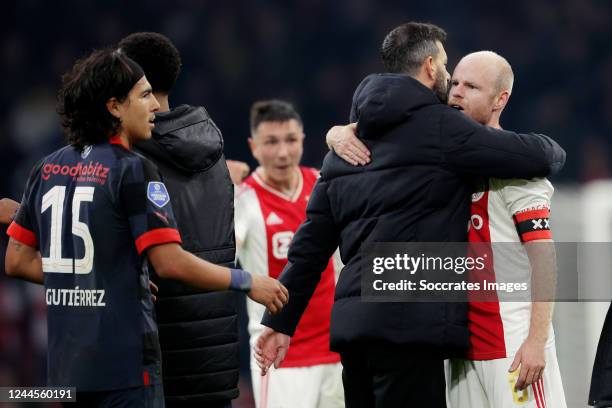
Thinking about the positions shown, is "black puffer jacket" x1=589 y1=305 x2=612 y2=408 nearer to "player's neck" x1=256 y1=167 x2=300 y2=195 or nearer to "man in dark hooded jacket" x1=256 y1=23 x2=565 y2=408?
"man in dark hooded jacket" x1=256 y1=23 x2=565 y2=408

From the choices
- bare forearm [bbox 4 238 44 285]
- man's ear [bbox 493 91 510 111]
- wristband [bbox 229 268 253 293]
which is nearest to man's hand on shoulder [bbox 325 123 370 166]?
man's ear [bbox 493 91 510 111]

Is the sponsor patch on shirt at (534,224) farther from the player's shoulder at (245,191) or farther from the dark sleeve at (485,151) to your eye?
the player's shoulder at (245,191)

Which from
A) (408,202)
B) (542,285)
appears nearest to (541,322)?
(542,285)

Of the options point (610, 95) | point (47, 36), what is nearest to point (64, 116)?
point (47, 36)

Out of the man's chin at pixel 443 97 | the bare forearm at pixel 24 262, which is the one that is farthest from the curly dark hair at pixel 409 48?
the bare forearm at pixel 24 262

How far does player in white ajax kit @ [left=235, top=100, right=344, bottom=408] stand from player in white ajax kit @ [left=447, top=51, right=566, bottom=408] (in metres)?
1.91

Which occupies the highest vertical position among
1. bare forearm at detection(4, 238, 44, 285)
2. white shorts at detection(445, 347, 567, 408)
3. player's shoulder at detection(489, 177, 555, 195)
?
player's shoulder at detection(489, 177, 555, 195)

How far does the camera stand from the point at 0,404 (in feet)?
25.4

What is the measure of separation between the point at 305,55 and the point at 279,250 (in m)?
6.62

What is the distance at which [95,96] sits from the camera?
3.43 meters

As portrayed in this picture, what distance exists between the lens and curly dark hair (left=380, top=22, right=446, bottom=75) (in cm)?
394

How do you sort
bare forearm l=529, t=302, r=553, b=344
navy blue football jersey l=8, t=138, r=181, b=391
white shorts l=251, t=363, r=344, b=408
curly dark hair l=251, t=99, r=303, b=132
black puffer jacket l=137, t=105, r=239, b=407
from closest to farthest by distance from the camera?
navy blue football jersey l=8, t=138, r=181, b=391, bare forearm l=529, t=302, r=553, b=344, black puffer jacket l=137, t=105, r=239, b=407, white shorts l=251, t=363, r=344, b=408, curly dark hair l=251, t=99, r=303, b=132

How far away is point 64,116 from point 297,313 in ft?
4.19

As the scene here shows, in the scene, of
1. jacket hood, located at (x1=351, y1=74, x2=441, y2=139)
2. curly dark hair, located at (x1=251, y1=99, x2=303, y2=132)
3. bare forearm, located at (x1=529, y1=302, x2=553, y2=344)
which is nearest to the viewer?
bare forearm, located at (x1=529, y1=302, x2=553, y2=344)
